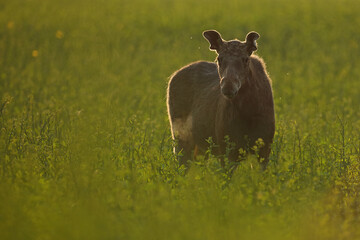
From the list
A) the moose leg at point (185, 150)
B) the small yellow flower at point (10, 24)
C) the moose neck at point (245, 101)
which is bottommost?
the moose leg at point (185, 150)

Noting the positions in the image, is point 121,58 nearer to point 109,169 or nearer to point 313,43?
point 313,43

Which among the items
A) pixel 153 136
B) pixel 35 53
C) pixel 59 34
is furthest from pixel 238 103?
pixel 59 34

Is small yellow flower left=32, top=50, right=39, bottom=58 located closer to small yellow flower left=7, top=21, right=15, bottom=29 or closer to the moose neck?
small yellow flower left=7, top=21, right=15, bottom=29

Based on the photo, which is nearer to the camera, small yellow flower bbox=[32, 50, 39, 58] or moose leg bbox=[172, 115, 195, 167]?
moose leg bbox=[172, 115, 195, 167]

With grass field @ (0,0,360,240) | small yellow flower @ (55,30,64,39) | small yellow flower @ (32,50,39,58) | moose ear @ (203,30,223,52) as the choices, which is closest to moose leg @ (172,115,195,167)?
grass field @ (0,0,360,240)

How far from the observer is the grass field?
699 centimetres

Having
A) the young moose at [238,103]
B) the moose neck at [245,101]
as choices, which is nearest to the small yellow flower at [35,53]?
the young moose at [238,103]

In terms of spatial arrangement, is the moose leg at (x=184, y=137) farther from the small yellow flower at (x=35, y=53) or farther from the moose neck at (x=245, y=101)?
the small yellow flower at (x=35, y=53)

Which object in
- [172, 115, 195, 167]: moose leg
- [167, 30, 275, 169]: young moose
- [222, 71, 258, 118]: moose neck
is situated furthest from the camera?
[172, 115, 195, 167]: moose leg

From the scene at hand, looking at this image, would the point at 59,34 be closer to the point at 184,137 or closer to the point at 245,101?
the point at 184,137

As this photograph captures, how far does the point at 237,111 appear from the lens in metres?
9.34

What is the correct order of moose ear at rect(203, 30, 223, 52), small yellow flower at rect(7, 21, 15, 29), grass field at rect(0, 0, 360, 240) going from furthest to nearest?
1. small yellow flower at rect(7, 21, 15, 29)
2. moose ear at rect(203, 30, 223, 52)
3. grass field at rect(0, 0, 360, 240)

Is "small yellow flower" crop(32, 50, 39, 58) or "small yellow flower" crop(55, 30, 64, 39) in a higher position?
"small yellow flower" crop(55, 30, 64, 39)

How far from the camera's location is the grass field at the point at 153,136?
6.99 meters
